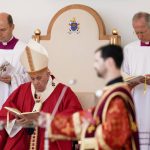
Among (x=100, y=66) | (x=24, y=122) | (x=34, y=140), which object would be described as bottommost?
(x=34, y=140)

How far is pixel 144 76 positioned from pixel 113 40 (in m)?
0.88

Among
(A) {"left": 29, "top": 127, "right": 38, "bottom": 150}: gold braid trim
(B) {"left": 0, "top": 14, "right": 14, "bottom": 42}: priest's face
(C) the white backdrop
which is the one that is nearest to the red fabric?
(A) {"left": 29, "top": 127, "right": 38, "bottom": 150}: gold braid trim

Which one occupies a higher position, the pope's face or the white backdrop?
the white backdrop

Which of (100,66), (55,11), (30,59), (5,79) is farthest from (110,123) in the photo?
(55,11)

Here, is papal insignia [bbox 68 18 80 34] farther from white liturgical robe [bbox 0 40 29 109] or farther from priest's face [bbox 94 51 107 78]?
priest's face [bbox 94 51 107 78]

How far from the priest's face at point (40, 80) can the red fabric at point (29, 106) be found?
16cm

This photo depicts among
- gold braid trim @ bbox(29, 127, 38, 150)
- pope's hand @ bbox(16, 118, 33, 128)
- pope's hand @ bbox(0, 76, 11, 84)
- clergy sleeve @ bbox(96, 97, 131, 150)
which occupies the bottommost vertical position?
gold braid trim @ bbox(29, 127, 38, 150)

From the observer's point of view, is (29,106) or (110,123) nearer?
(110,123)

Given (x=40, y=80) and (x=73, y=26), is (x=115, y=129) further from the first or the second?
(x=73, y=26)

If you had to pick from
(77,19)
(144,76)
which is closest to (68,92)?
(144,76)

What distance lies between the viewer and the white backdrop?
21.0ft

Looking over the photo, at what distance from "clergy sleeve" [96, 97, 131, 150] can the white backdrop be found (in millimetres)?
3222

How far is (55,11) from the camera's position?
6598 millimetres

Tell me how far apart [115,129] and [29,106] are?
7.02 feet
